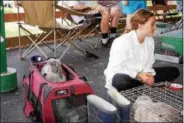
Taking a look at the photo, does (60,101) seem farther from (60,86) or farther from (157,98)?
(157,98)

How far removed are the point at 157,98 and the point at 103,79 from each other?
4.66 feet

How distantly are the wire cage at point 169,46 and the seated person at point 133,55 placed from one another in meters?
1.35

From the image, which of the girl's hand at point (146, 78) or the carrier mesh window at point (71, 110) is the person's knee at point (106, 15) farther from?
the carrier mesh window at point (71, 110)

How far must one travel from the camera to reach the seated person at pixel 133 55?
88.0 inches

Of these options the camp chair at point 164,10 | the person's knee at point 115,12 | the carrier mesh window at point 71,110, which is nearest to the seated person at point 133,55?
the carrier mesh window at point 71,110

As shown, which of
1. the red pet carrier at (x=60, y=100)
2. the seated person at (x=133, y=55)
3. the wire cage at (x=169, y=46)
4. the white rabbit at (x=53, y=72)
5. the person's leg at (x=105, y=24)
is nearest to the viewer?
the red pet carrier at (x=60, y=100)

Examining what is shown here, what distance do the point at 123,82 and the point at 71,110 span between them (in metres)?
0.42

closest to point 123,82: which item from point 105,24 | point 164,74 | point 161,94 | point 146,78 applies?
point 146,78

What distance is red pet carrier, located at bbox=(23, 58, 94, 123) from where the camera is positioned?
6.99 ft

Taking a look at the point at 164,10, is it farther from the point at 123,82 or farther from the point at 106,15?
the point at 123,82

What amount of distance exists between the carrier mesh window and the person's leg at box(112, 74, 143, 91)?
0.26 meters

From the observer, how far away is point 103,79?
332 cm

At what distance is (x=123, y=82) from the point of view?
2.25 metres

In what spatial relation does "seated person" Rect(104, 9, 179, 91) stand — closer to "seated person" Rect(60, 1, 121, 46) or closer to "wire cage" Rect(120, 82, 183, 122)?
"wire cage" Rect(120, 82, 183, 122)
